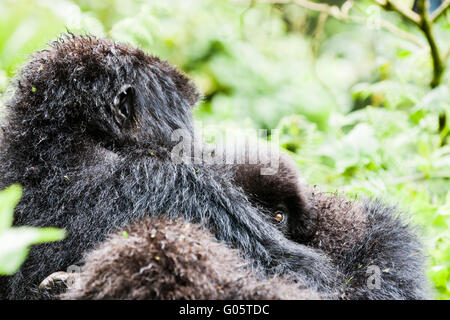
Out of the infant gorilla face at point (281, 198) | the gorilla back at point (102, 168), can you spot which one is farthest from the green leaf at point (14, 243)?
the infant gorilla face at point (281, 198)

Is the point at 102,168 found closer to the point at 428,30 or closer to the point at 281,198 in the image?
the point at 281,198

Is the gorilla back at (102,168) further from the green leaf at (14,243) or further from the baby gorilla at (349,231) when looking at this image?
the green leaf at (14,243)

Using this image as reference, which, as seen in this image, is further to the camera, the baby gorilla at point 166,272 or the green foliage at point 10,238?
the baby gorilla at point 166,272

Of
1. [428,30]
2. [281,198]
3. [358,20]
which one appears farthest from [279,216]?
[358,20]

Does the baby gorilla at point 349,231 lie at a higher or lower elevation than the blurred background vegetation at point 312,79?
lower

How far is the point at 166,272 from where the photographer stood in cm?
143

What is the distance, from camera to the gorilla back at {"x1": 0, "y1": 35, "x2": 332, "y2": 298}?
181 cm

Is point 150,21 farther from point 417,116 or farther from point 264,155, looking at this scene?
point 417,116

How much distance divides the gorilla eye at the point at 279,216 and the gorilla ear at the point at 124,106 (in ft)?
2.64

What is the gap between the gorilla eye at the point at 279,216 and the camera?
229 centimetres

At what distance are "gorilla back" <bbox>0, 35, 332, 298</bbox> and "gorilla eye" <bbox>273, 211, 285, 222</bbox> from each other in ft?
0.88

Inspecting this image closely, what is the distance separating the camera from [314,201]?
7.96 feet

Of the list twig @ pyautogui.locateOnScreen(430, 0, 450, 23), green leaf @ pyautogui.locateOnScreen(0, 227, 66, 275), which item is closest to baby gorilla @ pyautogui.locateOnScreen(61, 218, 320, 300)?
green leaf @ pyautogui.locateOnScreen(0, 227, 66, 275)

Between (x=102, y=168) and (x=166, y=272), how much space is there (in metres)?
0.64
